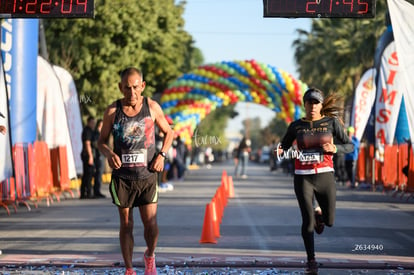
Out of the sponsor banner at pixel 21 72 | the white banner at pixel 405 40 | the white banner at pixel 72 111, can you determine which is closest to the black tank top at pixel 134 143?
the white banner at pixel 405 40

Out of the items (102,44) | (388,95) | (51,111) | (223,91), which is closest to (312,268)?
(51,111)

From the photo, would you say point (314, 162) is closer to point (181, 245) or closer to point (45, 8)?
point (181, 245)

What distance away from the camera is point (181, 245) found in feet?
35.5

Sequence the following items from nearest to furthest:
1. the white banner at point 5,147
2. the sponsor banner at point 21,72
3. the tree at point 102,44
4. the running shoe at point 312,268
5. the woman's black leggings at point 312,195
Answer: the running shoe at point 312,268, the woman's black leggings at point 312,195, the white banner at point 5,147, the sponsor banner at point 21,72, the tree at point 102,44

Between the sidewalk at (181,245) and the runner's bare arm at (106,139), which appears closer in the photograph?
the runner's bare arm at (106,139)

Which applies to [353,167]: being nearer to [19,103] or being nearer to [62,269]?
[19,103]

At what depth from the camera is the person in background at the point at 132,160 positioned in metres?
7.59

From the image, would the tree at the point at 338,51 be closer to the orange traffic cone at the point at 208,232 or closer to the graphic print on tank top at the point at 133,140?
the orange traffic cone at the point at 208,232

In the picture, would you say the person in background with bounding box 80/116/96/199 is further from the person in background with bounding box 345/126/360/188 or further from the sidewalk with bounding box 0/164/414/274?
the person in background with bounding box 345/126/360/188

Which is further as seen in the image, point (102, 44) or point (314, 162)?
point (102, 44)

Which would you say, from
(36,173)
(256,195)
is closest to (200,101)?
(256,195)

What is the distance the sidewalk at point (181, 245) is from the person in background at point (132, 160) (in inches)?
33.1

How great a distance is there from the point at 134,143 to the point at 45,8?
4.28 metres

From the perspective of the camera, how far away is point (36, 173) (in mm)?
17484
